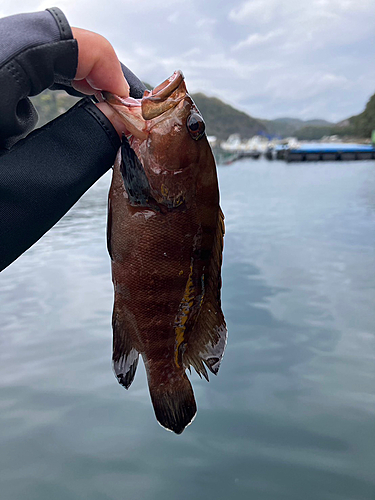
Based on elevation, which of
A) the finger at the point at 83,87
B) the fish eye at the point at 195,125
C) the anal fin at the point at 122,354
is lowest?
the anal fin at the point at 122,354

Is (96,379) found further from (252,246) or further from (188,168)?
(252,246)

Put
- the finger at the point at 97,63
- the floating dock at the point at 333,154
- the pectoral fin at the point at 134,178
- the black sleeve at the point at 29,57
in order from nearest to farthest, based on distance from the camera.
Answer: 1. the black sleeve at the point at 29,57
2. the finger at the point at 97,63
3. the pectoral fin at the point at 134,178
4. the floating dock at the point at 333,154

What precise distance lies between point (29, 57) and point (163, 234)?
831mm

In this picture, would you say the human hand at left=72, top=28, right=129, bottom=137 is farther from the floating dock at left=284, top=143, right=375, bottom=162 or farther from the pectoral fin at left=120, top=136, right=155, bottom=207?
the floating dock at left=284, top=143, right=375, bottom=162

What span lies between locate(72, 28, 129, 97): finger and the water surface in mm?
3422

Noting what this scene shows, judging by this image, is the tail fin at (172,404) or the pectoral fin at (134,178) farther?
the tail fin at (172,404)

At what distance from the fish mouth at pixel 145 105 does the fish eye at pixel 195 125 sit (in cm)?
10

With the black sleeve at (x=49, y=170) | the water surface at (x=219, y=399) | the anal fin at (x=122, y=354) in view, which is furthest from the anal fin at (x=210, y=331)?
the water surface at (x=219, y=399)

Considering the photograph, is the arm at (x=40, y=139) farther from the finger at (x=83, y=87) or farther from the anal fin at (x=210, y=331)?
the anal fin at (x=210, y=331)

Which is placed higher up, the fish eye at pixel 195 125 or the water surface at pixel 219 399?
the fish eye at pixel 195 125

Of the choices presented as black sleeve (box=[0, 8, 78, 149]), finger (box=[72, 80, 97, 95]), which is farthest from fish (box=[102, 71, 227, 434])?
black sleeve (box=[0, 8, 78, 149])

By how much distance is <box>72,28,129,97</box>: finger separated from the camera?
1.64 metres

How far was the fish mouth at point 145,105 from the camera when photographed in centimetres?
180

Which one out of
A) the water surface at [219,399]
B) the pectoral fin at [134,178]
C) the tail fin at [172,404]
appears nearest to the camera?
the pectoral fin at [134,178]
